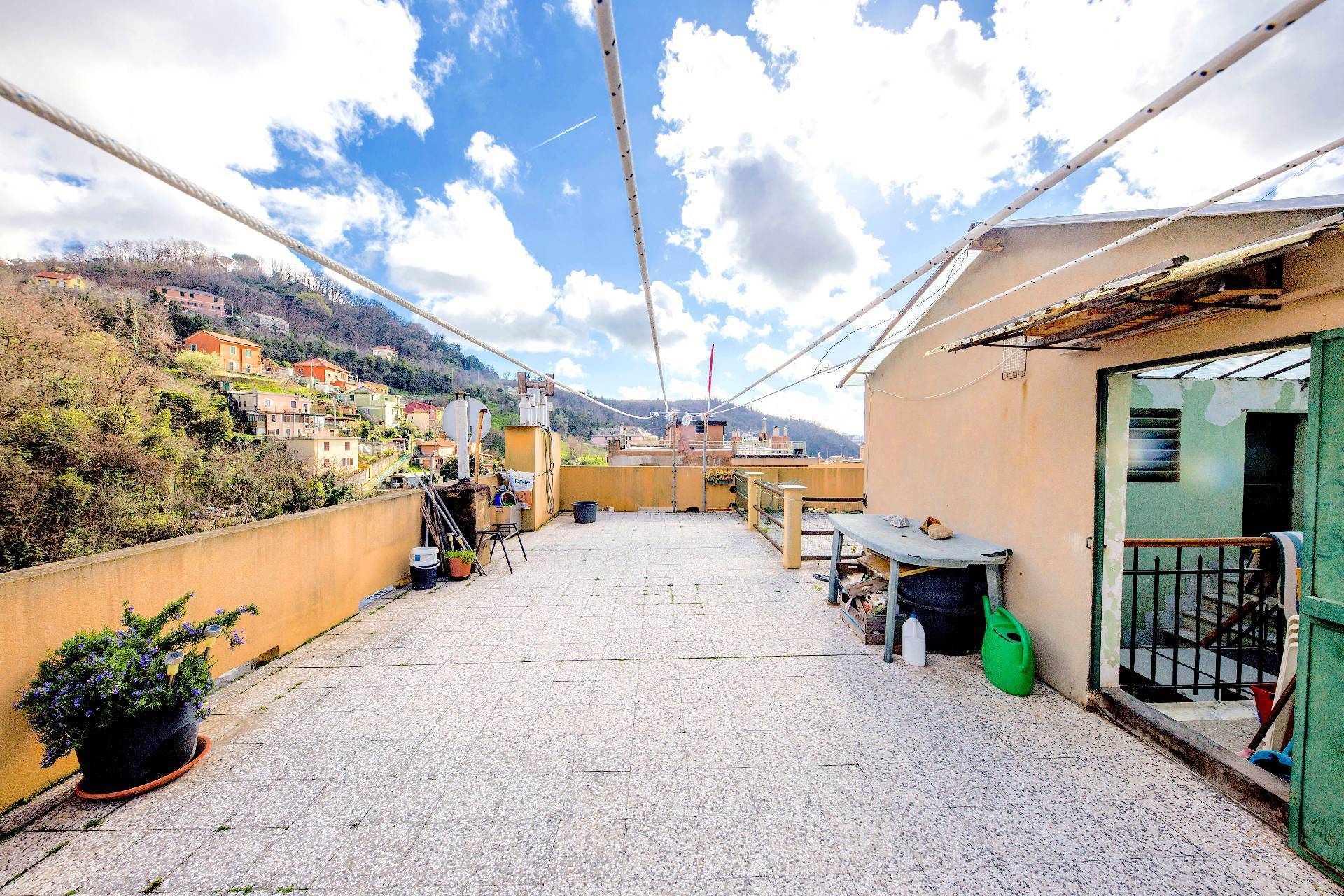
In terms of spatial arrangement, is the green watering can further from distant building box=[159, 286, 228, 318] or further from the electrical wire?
distant building box=[159, 286, 228, 318]

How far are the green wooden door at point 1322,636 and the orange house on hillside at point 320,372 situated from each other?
221ft

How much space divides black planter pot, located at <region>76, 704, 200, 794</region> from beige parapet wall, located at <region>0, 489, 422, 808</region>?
0.31 meters

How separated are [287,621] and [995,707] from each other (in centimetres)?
519

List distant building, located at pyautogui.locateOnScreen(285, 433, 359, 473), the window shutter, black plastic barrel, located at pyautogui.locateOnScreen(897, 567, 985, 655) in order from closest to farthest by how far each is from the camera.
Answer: black plastic barrel, located at pyautogui.locateOnScreen(897, 567, 985, 655) → the window shutter → distant building, located at pyautogui.locateOnScreen(285, 433, 359, 473)

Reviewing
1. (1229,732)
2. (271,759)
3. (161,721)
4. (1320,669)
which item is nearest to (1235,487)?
(1229,732)

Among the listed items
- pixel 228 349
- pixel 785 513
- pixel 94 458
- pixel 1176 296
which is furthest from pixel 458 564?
pixel 228 349

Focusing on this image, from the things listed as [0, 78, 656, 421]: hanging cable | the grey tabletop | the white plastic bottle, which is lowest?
the white plastic bottle

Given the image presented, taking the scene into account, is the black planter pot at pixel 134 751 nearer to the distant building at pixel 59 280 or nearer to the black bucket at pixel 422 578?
the black bucket at pixel 422 578

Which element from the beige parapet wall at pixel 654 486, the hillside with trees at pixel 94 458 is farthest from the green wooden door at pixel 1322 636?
the hillside with trees at pixel 94 458

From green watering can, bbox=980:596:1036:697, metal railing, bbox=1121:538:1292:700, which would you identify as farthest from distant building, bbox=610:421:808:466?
green watering can, bbox=980:596:1036:697

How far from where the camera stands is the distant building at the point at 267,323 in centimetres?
6038

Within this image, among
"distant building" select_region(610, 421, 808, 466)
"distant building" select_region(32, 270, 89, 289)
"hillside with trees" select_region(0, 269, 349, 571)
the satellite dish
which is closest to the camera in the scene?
the satellite dish

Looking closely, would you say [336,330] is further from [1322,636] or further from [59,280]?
[1322,636]

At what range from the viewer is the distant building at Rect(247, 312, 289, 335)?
60375mm
